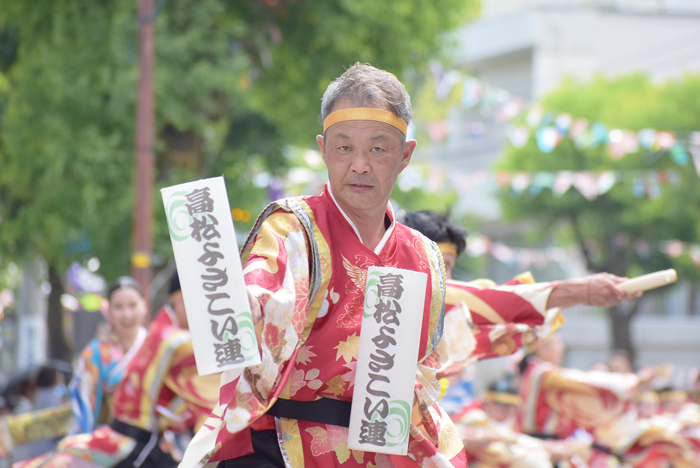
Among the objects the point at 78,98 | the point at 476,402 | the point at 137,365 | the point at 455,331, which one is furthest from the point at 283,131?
the point at 455,331

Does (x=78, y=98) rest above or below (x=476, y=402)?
above

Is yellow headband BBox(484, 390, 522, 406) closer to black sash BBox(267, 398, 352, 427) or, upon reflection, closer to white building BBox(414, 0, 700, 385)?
black sash BBox(267, 398, 352, 427)

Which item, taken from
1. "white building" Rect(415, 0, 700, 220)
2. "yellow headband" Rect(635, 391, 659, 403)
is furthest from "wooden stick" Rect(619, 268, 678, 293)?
"white building" Rect(415, 0, 700, 220)

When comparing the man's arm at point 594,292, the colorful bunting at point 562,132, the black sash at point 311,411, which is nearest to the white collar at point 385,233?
the black sash at point 311,411

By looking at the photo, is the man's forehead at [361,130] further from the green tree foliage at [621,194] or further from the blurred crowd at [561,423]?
the green tree foliage at [621,194]

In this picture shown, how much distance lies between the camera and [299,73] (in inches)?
525

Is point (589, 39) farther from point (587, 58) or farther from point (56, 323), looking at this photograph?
point (56, 323)

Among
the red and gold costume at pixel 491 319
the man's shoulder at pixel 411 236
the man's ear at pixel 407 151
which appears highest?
the man's ear at pixel 407 151

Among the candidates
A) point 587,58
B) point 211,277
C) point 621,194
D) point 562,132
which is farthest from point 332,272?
A: point 587,58

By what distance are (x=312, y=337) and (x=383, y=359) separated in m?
0.22

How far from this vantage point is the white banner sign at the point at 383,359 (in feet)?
7.72

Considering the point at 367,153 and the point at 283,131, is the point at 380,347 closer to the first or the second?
the point at 367,153

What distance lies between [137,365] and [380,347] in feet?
8.05

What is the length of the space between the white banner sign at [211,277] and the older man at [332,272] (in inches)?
8.6
